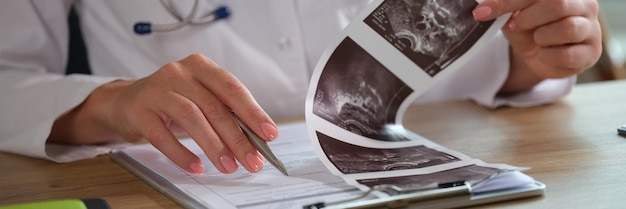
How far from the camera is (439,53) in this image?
114 centimetres

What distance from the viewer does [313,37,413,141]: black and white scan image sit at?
103 cm

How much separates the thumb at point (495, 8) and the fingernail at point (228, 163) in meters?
0.39

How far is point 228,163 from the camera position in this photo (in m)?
0.92

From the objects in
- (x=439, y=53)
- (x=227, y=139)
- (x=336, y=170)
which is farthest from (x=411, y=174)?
(x=439, y=53)

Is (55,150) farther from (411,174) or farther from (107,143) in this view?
(411,174)

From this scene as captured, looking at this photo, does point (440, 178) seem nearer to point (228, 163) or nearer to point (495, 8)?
point (228, 163)

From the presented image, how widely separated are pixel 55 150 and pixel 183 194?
347 millimetres

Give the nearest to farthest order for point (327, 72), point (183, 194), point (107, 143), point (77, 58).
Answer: point (183, 194)
point (327, 72)
point (107, 143)
point (77, 58)

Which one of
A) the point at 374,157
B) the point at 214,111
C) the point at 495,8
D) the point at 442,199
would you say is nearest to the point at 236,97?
the point at 214,111

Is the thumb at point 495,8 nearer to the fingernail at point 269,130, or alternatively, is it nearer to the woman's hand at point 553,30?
the woman's hand at point 553,30

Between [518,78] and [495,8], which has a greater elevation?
[495,8]

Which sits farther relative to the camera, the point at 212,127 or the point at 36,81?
the point at 36,81

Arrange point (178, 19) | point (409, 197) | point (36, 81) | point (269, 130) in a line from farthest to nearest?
1. point (178, 19)
2. point (36, 81)
3. point (269, 130)
4. point (409, 197)

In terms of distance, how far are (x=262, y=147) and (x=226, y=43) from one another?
477 millimetres
